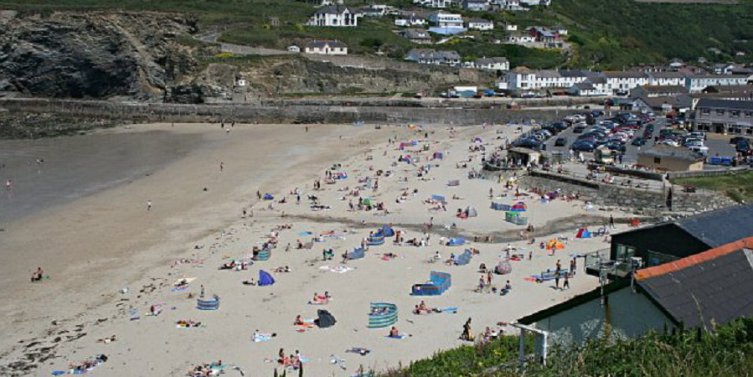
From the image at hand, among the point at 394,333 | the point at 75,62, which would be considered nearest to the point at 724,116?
the point at 394,333

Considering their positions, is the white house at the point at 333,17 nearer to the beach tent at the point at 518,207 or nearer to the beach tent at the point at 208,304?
the beach tent at the point at 518,207

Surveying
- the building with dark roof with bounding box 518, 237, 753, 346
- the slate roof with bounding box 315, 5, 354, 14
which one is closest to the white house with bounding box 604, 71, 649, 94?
the slate roof with bounding box 315, 5, 354, 14

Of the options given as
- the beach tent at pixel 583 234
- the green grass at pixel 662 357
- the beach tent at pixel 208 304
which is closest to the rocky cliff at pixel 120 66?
the beach tent at pixel 583 234

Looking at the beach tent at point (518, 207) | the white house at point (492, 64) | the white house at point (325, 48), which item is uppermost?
the white house at point (325, 48)

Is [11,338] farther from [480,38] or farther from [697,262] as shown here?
[480,38]

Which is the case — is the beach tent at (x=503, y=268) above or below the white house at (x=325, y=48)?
below

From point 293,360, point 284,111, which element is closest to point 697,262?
point 293,360
